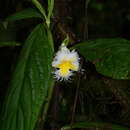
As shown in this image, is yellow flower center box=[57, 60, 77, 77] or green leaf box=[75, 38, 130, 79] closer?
green leaf box=[75, 38, 130, 79]

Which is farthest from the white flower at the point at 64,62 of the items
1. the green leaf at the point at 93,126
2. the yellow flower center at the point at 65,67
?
the green leaf at the point at 93,126

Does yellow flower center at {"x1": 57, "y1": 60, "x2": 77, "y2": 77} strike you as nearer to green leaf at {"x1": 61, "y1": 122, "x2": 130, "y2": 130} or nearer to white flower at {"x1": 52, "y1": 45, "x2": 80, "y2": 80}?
white flower at {"x1": 52, "y1": 45, "x2": 80, "y2": 80}

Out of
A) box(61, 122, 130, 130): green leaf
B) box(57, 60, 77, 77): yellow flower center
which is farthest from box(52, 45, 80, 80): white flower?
box(61, 122, 130, 130): green leaf

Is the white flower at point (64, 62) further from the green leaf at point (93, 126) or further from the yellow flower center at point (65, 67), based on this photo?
the green leaf at point (93, 126)

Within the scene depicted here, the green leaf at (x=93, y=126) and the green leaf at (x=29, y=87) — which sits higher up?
the green leaf at (x=29, y=87)

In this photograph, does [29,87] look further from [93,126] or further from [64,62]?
[93,126]

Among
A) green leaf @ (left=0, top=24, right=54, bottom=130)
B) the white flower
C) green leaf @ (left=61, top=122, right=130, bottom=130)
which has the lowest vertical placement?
green leaf @ (left=61, top=122, right=130, bottom=130)
